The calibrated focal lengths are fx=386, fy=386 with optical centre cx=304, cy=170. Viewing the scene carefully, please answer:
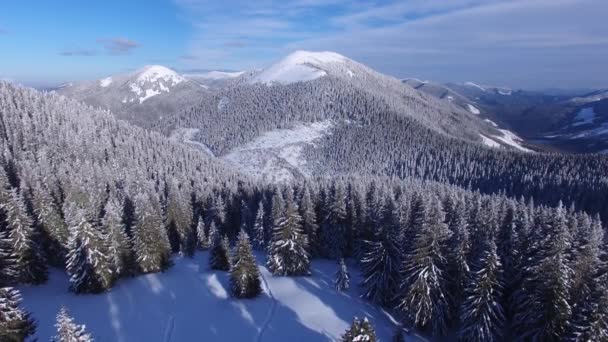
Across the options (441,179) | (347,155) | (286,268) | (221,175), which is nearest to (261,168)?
(347,155)

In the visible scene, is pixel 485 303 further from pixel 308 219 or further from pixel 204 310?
pixel 308 219

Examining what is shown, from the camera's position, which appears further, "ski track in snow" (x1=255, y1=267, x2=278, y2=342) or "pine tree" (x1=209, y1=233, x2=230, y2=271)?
"pine tree" (x1=209, y1=233, x2=230, y2=271)

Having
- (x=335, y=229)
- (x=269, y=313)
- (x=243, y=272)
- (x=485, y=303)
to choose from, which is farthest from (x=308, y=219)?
(x=485, y=303)

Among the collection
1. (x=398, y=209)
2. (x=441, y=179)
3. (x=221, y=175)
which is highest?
(x=398, y=209)

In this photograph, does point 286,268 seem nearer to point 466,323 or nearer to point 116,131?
point 466,323

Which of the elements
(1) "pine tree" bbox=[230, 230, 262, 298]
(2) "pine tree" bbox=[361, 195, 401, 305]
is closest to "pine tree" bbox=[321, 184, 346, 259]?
(2) "pine tree" bbox=[361, 195, 401, 305]

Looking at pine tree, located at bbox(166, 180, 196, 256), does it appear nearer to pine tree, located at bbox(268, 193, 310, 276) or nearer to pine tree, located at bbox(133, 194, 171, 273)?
pine tree, located at bbox(133, 194, 171, 273)

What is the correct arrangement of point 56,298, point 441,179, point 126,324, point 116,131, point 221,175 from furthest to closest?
point 441,179, point 116,131, point 221,175, point 56,298, point 126,324
